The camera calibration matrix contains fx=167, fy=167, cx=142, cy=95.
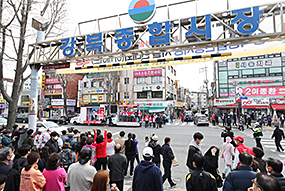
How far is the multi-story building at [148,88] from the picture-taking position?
3425cm

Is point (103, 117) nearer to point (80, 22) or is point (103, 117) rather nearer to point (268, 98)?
point (80, 22)

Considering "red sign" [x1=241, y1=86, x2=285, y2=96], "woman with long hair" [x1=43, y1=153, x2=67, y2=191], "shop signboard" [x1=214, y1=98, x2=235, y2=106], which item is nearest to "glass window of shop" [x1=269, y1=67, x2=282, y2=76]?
"red sign" [x1=241, y1=86, x2=285, y2=96]

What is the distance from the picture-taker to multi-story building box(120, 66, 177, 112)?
34250 millimetres

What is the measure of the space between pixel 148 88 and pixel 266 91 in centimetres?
2144

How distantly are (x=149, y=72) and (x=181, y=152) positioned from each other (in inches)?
1059

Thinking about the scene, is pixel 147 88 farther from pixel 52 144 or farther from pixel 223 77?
pixel 52 144

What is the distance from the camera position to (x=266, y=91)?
96.4ft

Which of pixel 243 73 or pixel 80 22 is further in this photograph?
pixel 243 73

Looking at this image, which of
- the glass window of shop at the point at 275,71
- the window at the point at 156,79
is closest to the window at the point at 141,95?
the window at the point at 156,79

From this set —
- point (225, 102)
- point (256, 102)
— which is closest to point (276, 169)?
point (256, 102)

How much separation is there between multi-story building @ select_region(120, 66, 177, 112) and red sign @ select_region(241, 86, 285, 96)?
1421cm

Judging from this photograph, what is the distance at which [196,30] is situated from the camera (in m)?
6.45

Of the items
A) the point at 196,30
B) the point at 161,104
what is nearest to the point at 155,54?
the point at 196,30

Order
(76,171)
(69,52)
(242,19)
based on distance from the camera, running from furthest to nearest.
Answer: (69,52)
(242,19)
(76,171)
